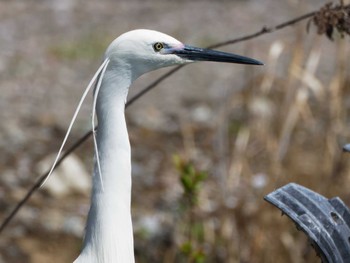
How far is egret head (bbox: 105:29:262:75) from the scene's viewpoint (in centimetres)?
206

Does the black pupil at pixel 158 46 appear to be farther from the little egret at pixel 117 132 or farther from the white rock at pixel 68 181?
the white rock at pixel 68 181

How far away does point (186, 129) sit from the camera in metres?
5.00

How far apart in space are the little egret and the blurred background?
762 mm

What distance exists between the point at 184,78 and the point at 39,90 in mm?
986

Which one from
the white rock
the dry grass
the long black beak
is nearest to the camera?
the long black beak

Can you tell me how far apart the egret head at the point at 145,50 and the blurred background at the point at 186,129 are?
86 cm

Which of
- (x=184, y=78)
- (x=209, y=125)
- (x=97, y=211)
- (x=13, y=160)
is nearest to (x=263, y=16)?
(x=184, y=78)

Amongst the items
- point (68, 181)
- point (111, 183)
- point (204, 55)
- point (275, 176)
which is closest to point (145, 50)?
point (204, 55)

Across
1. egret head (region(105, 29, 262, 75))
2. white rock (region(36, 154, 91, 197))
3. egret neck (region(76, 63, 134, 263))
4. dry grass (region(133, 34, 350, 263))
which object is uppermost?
white rock (region(36, 154, 91, 197))

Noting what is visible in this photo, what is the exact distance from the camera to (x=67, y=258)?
4379mm

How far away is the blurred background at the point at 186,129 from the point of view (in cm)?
375

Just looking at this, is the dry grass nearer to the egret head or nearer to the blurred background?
the blurred background

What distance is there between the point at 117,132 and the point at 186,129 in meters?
2.89

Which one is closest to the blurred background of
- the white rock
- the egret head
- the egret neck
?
the white rock
